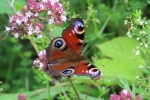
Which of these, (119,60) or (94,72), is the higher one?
(119,60)

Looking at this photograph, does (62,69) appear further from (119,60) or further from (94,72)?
(119,60)

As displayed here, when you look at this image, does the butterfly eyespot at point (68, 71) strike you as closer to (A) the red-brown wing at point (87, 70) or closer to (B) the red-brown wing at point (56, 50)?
(A) the red-brown wing at point (87, 70)

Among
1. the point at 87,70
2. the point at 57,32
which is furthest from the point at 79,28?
the point at 57,32

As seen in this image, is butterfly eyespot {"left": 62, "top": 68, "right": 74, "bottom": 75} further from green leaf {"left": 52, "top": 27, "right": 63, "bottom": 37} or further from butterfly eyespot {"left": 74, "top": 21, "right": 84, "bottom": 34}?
green leaf {"left": 52, "top": 27, "right": 63, "bottom": 37}

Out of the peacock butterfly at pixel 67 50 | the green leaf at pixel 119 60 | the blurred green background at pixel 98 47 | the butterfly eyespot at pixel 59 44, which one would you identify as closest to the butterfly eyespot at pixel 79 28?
the peacock butterfly at pixel 67 50

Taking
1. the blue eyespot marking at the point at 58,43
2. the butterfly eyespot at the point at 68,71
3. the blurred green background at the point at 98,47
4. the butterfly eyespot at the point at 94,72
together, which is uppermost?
the blurred green background at the point at 98,47

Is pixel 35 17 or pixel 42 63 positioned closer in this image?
pixel 42 63

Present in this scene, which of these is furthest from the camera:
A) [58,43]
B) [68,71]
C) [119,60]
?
[119,60]
